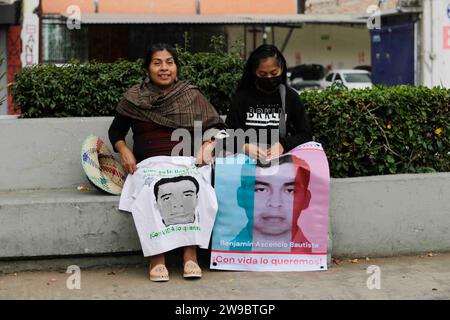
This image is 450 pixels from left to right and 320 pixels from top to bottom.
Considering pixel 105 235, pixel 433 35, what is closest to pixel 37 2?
pixel 433 35

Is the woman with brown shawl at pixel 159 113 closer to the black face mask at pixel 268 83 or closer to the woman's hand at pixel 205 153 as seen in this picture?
the woman's hand at pixel 205 153

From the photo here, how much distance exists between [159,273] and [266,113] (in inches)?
54.9

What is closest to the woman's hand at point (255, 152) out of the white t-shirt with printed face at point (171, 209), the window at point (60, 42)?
the white t-shirt with printed face at point (171, 209)

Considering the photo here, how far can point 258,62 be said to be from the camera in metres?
4.98

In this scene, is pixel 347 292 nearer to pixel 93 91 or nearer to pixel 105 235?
pixel 105 235

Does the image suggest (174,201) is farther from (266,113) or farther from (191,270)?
(266,113)

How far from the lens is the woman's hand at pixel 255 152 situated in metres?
4.79

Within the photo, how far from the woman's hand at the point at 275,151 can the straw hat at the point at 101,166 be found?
42.3 inches

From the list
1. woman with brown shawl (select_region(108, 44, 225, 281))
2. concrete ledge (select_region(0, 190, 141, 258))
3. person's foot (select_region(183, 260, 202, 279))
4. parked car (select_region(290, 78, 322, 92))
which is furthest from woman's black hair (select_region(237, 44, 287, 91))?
parked car (select_region(290, 78, 322, 92))

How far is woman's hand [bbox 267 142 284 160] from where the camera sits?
4828 mm

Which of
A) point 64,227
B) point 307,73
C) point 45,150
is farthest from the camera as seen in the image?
point 307,73

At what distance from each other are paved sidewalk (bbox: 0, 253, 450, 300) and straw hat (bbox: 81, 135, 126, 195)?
1.82 ft

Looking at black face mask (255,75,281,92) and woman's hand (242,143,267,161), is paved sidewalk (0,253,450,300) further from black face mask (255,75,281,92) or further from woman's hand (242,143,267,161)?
black face mask (255,75,281,92)

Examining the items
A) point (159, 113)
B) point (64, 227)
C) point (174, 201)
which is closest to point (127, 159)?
point (159, 113)
